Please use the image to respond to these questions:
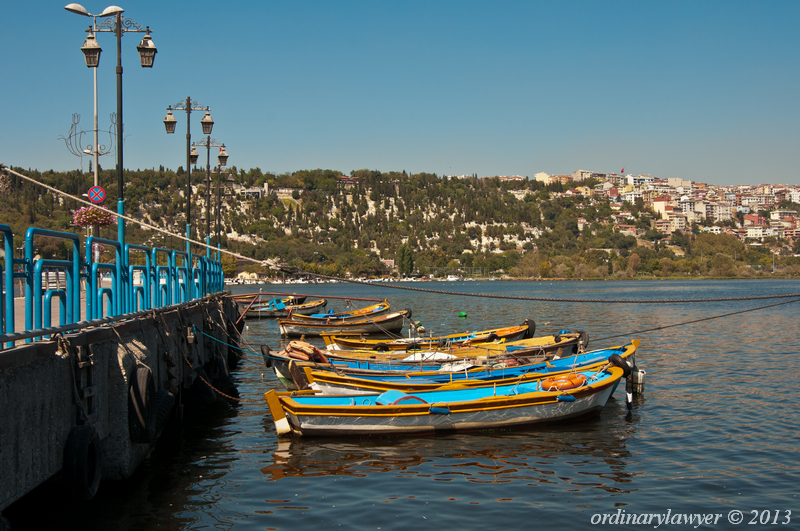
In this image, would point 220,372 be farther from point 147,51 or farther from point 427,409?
point 147,51

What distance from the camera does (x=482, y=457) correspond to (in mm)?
12258

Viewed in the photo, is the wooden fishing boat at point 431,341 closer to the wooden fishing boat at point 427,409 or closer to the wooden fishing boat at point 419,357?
the wooden fishing boat at point 419,357

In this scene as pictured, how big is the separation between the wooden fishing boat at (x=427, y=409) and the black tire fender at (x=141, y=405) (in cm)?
318

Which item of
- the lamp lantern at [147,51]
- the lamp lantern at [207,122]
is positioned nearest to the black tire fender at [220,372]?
the lamp lantern at [147,51]

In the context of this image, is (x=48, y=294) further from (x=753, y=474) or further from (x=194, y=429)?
(x=753, y=474)

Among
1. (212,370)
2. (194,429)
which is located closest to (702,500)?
(194,429)

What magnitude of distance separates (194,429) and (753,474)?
441 inches

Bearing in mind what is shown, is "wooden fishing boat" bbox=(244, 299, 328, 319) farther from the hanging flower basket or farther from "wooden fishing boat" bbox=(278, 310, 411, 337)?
the hanging flower basket

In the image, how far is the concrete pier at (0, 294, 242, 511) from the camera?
652 cm

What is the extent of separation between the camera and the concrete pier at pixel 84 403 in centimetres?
652

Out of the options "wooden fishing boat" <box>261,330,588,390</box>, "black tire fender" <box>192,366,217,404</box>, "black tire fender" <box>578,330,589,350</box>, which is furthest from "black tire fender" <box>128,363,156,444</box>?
"black tire fender" <box>578,330,589,350</box>

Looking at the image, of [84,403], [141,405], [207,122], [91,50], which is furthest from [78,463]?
[207,122]

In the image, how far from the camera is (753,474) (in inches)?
442

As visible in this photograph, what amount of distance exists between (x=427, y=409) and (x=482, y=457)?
1.54m
